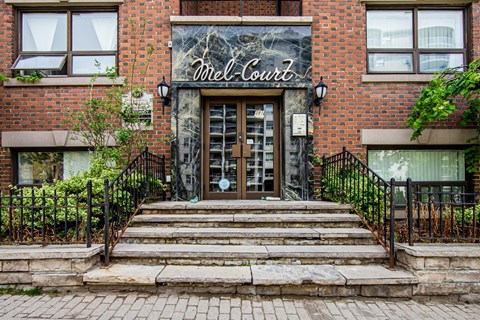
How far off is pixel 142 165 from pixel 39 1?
4.76 meters

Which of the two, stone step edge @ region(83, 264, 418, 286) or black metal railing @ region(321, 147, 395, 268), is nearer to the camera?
stone step edge @ region(83, 264, 418, 286)

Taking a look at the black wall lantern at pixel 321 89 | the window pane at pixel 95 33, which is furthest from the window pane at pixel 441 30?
the window pane at pixel 95 33

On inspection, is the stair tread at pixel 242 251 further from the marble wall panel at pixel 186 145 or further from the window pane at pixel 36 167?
the window pane at pixel 36 167

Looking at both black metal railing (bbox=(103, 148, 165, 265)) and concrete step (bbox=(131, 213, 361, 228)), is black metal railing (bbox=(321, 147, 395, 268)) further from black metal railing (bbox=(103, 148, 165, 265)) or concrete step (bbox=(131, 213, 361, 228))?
black metal railing (bbox=(103, 148, 165, 265))

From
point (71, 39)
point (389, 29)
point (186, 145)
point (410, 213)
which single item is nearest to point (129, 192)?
point (186, 145)

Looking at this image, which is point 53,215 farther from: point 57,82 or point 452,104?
point 452,104

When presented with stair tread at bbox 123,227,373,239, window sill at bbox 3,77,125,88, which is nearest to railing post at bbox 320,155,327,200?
stair tread at bbox 123,227,373,239

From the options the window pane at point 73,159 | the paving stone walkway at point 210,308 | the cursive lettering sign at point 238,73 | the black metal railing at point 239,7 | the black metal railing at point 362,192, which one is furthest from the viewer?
the black metal railing at point 239,7

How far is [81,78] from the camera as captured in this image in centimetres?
628

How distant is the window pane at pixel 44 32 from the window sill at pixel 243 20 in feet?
9.03

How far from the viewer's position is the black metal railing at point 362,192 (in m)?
4.21

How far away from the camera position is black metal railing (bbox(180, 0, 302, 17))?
730 cm

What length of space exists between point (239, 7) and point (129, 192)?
574 cm

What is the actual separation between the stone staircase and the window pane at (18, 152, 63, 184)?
3071mm
